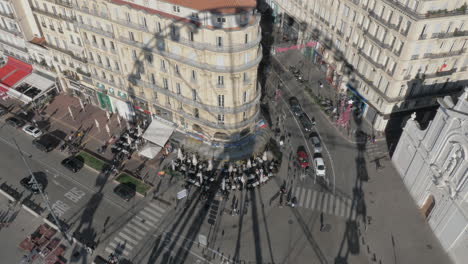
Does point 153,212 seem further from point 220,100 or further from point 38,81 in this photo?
point 38,81

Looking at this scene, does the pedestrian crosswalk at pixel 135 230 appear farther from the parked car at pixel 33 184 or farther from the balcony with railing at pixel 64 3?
the balcony with railing at pixel 64 3

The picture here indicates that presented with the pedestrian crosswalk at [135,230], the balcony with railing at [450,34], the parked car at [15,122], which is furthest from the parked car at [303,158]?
the parked car at [15,122]

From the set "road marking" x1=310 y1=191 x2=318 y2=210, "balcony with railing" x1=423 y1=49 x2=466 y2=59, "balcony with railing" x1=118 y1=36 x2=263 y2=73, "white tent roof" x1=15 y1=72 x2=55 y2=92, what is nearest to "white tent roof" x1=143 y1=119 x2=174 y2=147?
"balcony with railing" x1=118 y1=36 x2=263 y2=73

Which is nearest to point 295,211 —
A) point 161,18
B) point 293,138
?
point 293,138

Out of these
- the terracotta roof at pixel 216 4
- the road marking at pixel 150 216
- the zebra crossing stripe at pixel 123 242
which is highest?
the terracotta roof at pixel 216 4

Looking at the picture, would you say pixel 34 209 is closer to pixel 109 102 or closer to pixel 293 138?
pixel 109 102
